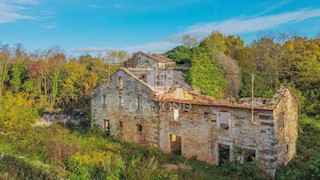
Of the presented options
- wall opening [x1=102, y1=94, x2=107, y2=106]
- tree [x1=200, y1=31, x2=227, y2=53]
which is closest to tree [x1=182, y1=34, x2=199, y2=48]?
tree [x1=200, y1=31, x2=227, y2=53]

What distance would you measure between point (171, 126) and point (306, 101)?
64.7ft

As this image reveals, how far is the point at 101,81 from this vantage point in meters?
23.3

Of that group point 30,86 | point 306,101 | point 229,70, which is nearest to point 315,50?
point 306,101

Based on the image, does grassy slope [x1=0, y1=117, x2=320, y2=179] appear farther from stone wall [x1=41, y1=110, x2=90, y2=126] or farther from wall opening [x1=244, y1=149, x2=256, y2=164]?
stone wall [x1=41, y1=110, x2=90, y2=126]

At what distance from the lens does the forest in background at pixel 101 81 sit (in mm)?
14102

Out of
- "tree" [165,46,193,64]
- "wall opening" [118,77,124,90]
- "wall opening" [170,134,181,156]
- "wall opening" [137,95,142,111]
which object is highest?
"tree" [165,46,193,64]

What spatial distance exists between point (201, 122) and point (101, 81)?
404 inches

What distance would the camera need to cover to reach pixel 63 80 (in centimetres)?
3528

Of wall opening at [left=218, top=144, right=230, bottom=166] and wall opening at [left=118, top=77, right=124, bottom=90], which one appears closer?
wall opening at [left=218, top=144, right=230, bottom=166]

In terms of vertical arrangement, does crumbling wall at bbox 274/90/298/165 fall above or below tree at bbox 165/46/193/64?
below

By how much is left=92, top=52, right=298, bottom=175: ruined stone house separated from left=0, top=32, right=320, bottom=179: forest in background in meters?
0.89

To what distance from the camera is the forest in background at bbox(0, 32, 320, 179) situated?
14102 mm

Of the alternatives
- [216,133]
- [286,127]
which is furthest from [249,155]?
[286,127]

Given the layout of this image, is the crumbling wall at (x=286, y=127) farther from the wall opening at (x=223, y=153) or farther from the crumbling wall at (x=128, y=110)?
the crumbling wall at (x=128, y=110)
